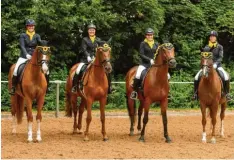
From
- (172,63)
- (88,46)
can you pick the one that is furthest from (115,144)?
(88,46)

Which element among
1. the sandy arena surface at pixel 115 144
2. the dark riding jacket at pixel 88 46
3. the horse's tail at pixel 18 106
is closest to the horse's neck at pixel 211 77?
the sandy arena surface at pixel 115 144

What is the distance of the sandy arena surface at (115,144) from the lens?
34.3 feet

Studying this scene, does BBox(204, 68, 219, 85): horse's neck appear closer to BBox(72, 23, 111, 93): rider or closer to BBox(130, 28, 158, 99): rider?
BBox(130, 28, 158, 99): rider

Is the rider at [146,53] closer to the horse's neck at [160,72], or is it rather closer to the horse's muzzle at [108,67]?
the horse's neck at [160,72]

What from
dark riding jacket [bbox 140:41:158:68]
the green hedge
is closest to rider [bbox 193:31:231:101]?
dark riding jacket [bbox 140:41:158:68]

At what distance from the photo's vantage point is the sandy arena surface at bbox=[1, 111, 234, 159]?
10469mm

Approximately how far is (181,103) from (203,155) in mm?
12276

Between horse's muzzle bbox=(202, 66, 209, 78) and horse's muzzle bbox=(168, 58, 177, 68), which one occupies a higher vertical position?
horse's muzzle bbox=(168, 58, 177, 68)

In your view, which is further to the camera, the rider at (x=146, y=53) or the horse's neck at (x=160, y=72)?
the rider at (x=146, y=53)

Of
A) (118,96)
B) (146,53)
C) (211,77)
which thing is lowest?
(118,96)

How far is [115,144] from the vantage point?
12.1 metres

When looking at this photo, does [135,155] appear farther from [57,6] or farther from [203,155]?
[57,6]

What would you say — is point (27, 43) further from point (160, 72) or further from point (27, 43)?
point (160, 72)

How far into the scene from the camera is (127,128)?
16062mm
